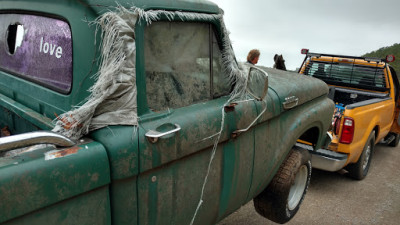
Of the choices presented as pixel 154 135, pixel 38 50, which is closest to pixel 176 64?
pixel 154 135

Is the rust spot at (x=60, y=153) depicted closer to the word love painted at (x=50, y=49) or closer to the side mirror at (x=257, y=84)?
the word love painted at (x=50, y=49)

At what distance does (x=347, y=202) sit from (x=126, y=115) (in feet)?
12.3

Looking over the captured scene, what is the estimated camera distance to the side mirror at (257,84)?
2.32m

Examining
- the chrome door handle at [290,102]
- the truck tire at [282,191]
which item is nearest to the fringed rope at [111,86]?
the chrome door handle at [290,102]

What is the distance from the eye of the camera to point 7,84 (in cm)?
235

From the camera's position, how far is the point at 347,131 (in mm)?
4465

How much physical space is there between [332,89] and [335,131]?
5.93ft

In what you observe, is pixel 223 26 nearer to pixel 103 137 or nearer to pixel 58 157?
pixel 103 137

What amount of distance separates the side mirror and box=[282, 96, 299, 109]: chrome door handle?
0.48m

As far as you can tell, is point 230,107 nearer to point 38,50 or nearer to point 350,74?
point 38,50

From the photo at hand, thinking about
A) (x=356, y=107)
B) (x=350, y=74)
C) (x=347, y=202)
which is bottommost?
(x=347, y=202)

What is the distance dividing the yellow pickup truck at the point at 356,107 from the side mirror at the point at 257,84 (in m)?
2.06

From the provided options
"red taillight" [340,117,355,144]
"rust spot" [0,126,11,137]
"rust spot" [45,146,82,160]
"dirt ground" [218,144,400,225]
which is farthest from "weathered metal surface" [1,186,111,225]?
"red taillight" [340,117,355,144]

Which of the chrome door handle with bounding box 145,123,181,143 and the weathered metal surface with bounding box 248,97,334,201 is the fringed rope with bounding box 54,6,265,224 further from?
the weathered metal surface with bounding box 248,97,334,201
